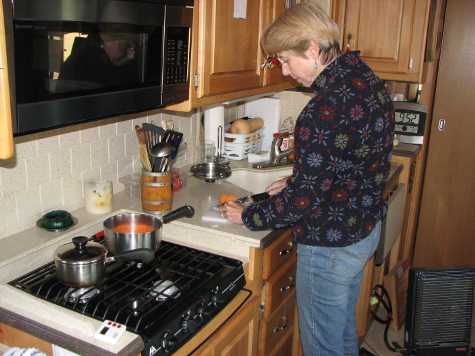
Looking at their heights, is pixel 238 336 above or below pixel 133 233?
below

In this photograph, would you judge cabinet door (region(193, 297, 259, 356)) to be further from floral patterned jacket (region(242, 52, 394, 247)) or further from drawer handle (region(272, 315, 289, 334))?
floral patterned jacket (region(242, 52, 394, 247))

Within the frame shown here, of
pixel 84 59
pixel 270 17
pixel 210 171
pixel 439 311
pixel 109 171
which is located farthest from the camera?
pixel 439 311

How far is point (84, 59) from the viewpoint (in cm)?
126

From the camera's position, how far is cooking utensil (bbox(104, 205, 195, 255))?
158 centimetres

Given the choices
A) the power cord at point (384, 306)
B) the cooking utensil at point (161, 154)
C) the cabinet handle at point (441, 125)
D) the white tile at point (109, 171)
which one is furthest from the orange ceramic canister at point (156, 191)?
the cabinet handle at point (441, 125)

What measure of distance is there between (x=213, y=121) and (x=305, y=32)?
108 centimetres

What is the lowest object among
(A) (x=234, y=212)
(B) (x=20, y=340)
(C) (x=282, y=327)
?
(C) (x=282, y=327)

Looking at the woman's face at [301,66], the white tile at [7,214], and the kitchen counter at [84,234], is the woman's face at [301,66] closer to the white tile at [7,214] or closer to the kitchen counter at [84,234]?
the kitchen counter at [84,234]

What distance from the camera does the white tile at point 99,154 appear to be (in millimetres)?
1941

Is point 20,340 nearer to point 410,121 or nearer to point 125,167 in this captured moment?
point 125,167

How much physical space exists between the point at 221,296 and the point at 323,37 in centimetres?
81

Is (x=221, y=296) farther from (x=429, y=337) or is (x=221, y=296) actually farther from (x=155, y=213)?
(x=429, y=337)

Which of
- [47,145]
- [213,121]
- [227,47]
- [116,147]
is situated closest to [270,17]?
[227,47]

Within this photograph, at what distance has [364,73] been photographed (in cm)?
153
